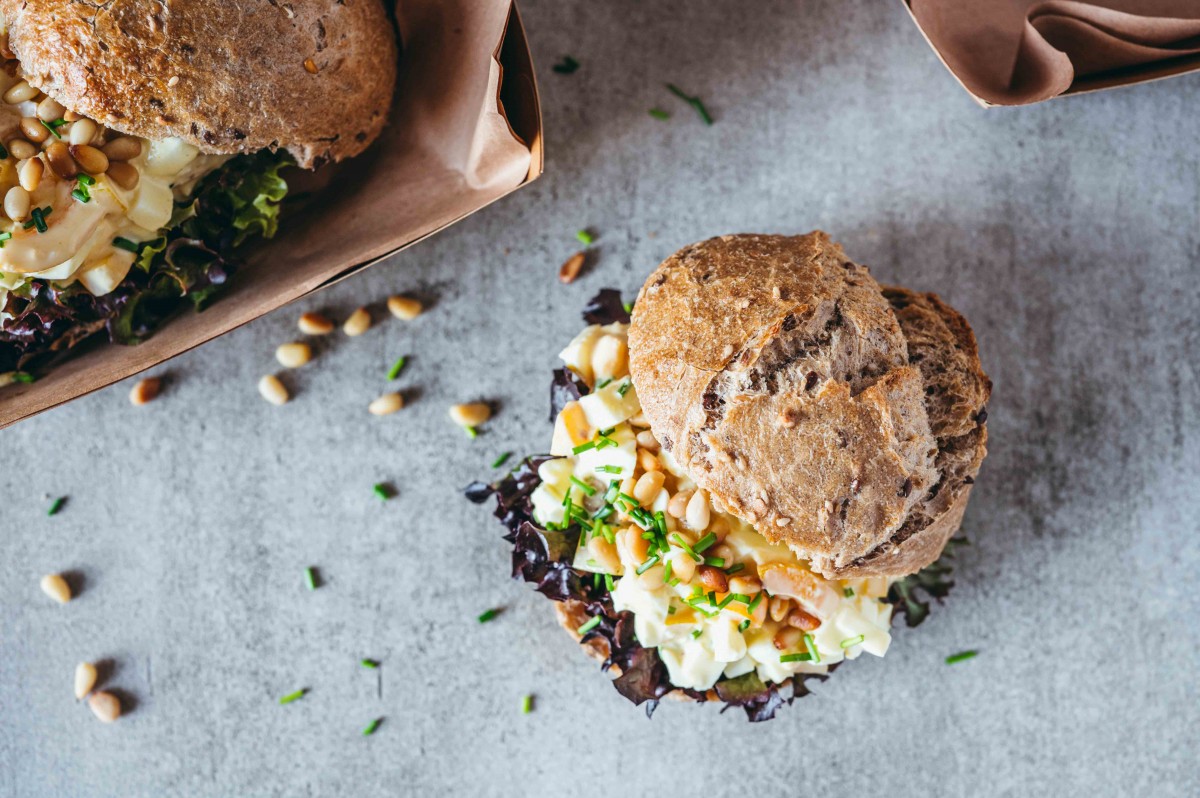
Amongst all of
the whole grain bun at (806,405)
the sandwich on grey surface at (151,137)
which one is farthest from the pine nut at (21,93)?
the whole grain bun at (806,405)

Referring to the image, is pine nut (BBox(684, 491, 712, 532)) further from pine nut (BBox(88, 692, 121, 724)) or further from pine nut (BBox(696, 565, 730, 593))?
pine nut (BBox(88, 692, 121, 724))

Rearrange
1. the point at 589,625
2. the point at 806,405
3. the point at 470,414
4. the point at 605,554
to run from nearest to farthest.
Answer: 1. the point at 806,405
2. the point at 605,554
3. the point at 589,625
4. the point at 470,414

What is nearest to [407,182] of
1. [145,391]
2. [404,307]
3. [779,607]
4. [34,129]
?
[404,307]

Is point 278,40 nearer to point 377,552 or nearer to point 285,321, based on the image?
point 285,321

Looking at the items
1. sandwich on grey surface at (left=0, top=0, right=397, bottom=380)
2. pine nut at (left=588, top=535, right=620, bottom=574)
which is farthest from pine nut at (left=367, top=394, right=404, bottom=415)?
pine nut at (left=588, top=535, right=620, bottom=574)

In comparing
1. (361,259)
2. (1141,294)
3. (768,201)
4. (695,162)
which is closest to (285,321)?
(361,259)

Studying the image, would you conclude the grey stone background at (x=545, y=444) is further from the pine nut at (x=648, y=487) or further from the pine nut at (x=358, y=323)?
the pine nut at (x=648, y=487)

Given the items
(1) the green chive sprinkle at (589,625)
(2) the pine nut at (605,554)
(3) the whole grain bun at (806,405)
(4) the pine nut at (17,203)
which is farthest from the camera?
(1) the green chive sprinkle at (589,625)

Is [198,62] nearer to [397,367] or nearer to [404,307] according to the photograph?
[404,307]
